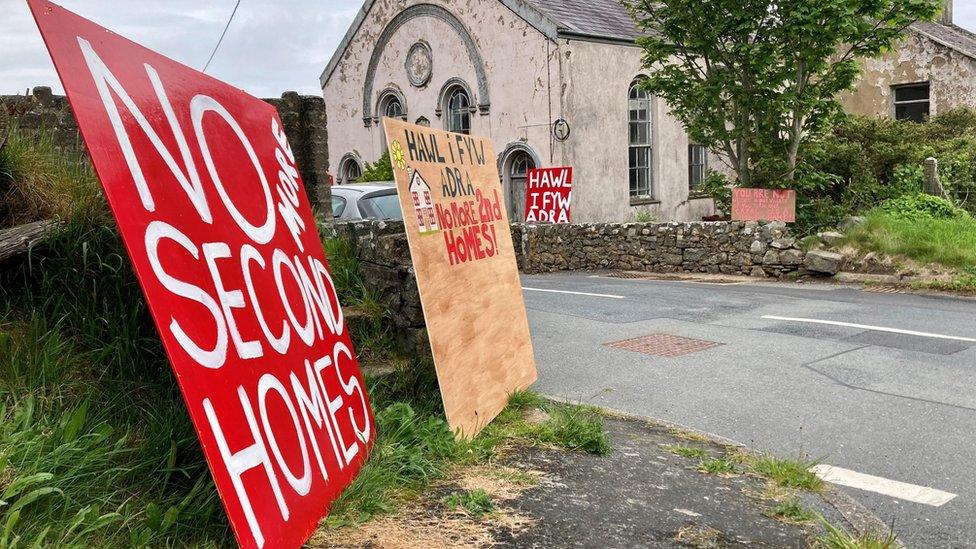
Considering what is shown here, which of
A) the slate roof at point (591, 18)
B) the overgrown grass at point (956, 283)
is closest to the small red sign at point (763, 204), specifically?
the overgrown grass at point (956, 283)

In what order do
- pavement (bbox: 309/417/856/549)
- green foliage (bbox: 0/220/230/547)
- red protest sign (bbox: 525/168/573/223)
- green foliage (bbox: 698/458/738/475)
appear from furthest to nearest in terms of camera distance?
1. red protest sign (bbox: 525/168/573/223)
2. green foliage (bbox: 698/458/738/475)
3. pavement (bbox: 309/417/856/549)
4. green foliage (bbox: 0/220/230/547)

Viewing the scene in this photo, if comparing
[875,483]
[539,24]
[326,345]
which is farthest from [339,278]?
[539,24]

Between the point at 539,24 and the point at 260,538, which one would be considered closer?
the point at 260,538

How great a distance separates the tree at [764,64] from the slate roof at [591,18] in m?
4.30

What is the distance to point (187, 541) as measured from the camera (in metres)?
2.92

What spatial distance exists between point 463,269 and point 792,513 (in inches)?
89.5

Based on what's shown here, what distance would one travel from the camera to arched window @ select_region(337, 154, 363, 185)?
27.5 meters

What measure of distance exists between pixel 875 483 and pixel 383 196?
26.9 ft

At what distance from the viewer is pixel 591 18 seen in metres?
22.8

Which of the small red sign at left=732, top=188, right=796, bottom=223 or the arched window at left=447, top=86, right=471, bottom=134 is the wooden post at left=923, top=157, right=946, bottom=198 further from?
the arched window at left=447, top=86, right=471, bottom=134

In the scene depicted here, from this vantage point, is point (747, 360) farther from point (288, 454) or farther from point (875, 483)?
point (288, 454)

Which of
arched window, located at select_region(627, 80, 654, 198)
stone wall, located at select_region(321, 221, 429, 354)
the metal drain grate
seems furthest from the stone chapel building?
stone wall, located at select_region(321, 221, 429, 354)

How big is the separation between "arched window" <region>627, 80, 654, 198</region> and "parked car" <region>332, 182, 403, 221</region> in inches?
509

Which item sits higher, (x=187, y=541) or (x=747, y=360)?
(x=187, y=541)
